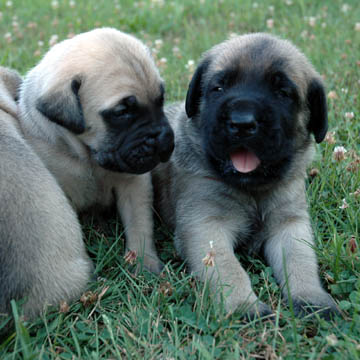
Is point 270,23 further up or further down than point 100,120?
further down

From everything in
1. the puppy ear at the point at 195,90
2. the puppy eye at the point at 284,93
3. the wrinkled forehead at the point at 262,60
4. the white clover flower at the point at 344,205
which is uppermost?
the wrinkled forehead at the point at 262,60

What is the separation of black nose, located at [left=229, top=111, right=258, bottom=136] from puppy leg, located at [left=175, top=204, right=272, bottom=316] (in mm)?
641

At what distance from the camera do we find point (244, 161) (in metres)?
3.13

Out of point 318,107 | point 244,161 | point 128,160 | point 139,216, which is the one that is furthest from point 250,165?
point 139,216

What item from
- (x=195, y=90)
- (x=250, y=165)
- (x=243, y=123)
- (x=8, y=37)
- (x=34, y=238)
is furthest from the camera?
(x=8, y=37)

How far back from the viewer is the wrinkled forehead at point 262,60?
3.11 m

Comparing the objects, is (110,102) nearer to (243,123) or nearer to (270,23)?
(243,123)

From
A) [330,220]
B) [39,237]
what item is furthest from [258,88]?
[39,237]

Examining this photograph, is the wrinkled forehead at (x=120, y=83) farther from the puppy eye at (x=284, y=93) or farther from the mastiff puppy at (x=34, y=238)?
the puppy eye at (x=284, y=93)

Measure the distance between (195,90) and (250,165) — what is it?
69 centimetres

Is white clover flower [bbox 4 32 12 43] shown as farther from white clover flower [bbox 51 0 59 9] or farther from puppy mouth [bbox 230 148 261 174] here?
puppy mouth [bbox 230 148 261 174]

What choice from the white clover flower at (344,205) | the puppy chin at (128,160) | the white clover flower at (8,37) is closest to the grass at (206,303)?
the white clover flower at (344,205)

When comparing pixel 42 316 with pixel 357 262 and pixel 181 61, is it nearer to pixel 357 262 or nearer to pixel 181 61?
pixel 357 262

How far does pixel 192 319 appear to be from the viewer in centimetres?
266
